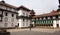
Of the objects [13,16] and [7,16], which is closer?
[7,16]

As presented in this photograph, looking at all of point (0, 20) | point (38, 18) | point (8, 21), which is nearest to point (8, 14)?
point (8, 21)

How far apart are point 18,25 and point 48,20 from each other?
14.8 meters

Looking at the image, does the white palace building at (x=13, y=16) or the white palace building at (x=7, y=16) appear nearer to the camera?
the white palace building at (x=7, y=16)

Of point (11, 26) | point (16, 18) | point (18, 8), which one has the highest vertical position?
point (18, 8)

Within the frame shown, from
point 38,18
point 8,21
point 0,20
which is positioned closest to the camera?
point 0,20

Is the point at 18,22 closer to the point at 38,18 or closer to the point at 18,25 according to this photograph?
the point at 18,25

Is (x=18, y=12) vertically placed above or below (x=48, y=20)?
above

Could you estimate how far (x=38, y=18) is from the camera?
65.6m

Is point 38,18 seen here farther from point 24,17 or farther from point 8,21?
point 8,21

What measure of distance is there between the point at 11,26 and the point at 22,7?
1031 cm

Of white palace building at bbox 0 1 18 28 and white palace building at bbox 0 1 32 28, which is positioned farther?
white palace building at bbox 0 1 32 28

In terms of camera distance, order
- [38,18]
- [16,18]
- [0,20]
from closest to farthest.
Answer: [0,20], [16,18], [38,18]

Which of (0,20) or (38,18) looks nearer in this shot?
(0,20)

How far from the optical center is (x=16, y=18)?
185 feet
